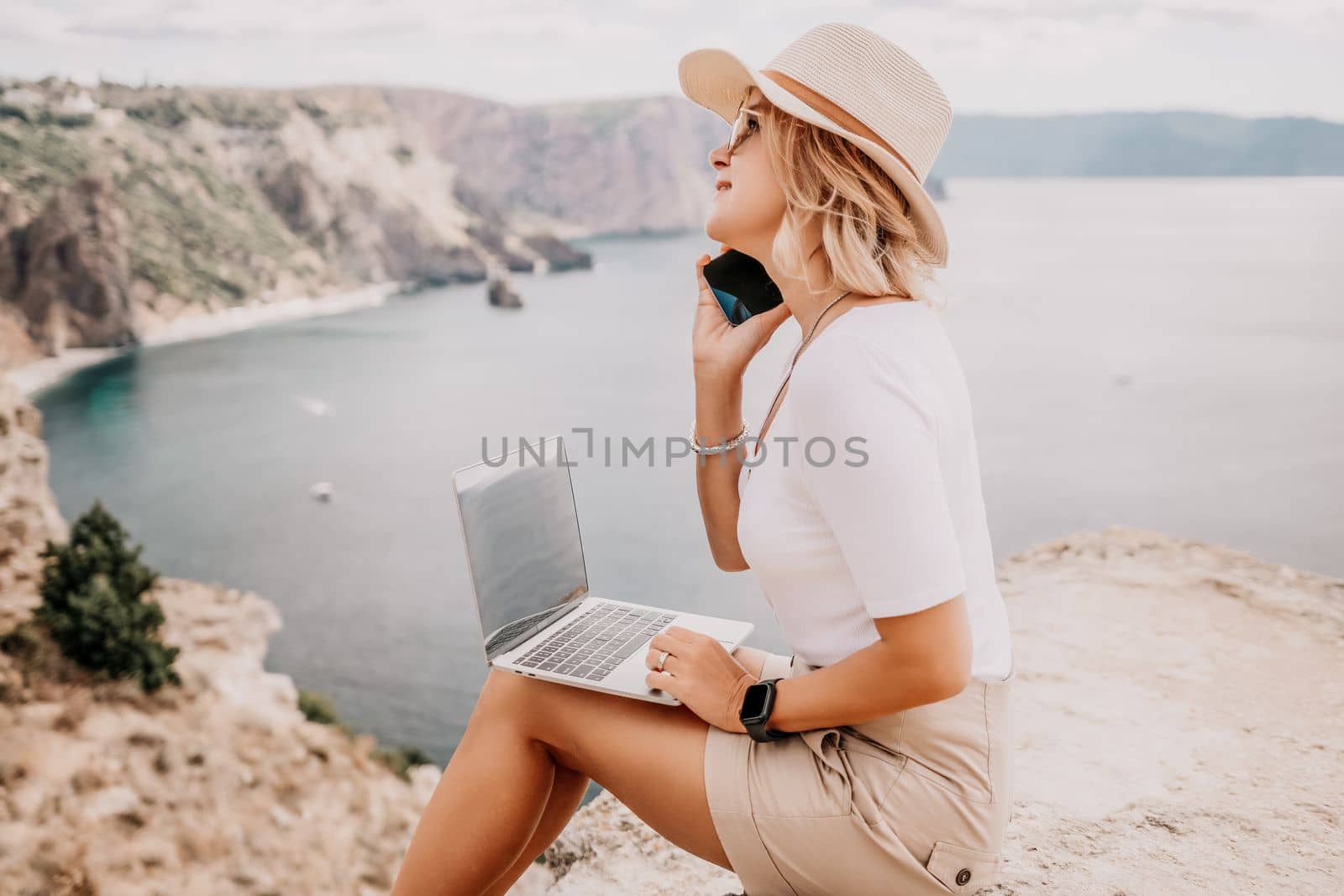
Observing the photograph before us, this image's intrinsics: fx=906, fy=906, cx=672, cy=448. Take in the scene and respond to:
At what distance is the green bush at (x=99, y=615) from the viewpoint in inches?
689

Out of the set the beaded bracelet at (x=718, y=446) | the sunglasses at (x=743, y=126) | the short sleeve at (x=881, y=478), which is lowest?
the beaded bracelet at (x=718, y=446)

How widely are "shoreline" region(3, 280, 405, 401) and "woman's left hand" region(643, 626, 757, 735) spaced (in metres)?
36.7

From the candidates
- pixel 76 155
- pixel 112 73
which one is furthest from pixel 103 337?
pixel 112 73

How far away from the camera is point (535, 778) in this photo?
1.14m

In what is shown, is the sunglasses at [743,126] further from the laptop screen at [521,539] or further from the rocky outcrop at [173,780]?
the rocky outcrop at [173,780]

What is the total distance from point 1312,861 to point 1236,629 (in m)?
1.49

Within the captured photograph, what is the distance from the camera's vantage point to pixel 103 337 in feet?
137

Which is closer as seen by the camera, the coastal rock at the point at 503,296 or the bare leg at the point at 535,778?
the bare leg at the point at 535,778

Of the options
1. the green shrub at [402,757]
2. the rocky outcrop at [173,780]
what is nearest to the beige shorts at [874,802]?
the rocky outcrop at [173,780]

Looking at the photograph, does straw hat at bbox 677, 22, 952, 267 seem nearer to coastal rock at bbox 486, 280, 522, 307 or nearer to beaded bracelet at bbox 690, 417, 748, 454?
beaded bracelet at bbox 690, 417, 748, 454

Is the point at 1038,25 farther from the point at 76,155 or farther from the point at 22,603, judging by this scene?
the point at 22,603

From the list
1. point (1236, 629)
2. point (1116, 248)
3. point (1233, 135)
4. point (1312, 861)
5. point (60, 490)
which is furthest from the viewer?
point (1116, 248)

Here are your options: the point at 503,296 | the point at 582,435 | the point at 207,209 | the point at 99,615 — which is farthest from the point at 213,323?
the point at 99,615

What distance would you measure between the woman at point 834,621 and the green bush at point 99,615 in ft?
60.4
